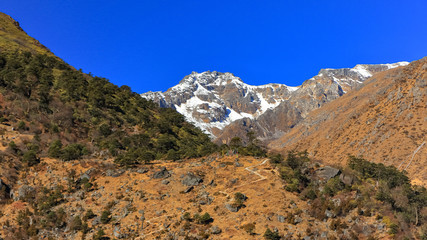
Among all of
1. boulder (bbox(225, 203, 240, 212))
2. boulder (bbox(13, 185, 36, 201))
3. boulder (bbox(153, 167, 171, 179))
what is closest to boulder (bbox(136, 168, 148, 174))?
boulder (bbox(153, 167, 171, 179))

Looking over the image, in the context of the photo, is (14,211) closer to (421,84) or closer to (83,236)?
(83,236)

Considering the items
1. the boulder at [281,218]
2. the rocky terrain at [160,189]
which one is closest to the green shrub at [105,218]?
the rocky terrain at [160,189]

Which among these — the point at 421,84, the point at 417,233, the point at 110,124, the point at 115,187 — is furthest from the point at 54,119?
the point at 421,84

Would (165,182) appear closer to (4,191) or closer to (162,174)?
(162,174)

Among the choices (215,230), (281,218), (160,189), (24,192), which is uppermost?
(24,192)

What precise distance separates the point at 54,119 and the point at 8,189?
805 inches

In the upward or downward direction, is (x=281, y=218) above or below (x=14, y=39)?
below

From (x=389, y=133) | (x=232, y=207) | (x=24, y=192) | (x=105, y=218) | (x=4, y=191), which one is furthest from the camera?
(x=389, y=133)

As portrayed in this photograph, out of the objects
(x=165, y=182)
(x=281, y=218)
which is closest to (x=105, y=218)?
(x=165, y=182)

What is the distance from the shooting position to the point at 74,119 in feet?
169

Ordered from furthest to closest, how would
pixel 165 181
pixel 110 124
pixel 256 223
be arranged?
pixel 110 124
pixel 165 181
pixel 256 223

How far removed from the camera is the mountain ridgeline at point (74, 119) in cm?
4212

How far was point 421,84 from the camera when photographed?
10569 cm

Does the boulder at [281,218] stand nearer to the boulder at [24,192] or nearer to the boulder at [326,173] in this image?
the boulder at [326,173]
